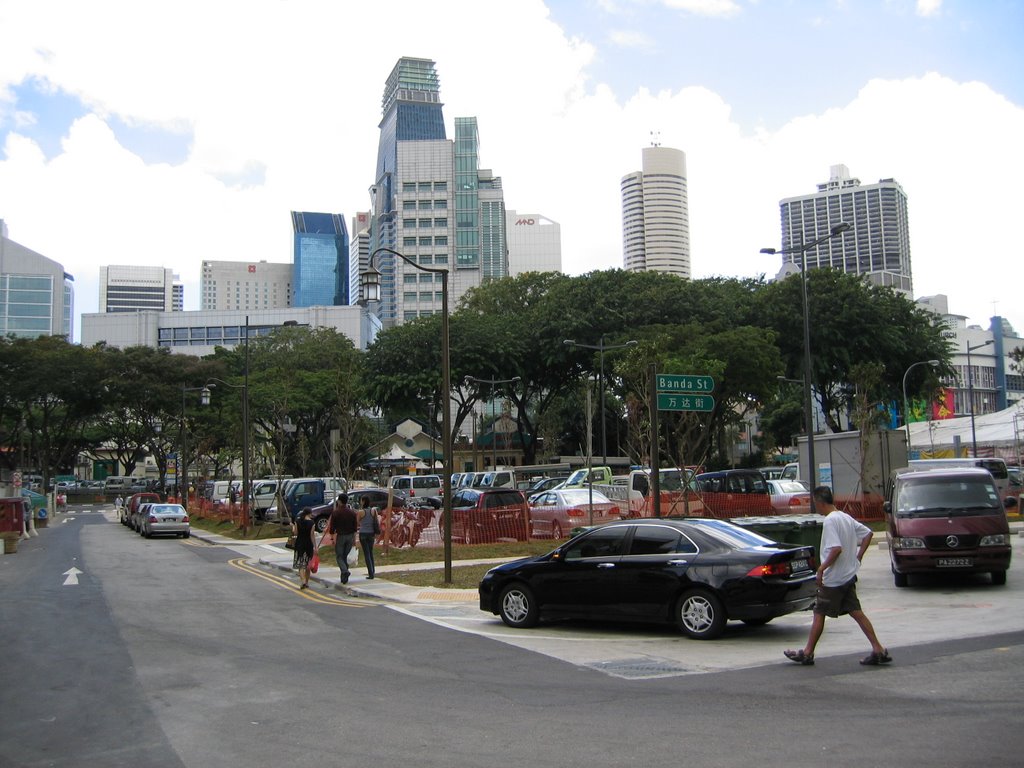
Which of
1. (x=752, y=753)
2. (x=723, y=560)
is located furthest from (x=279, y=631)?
(x=752, y=753)

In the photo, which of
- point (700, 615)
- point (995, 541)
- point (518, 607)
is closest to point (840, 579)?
point (700, 615)

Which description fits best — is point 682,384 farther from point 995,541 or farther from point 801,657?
point 801,657

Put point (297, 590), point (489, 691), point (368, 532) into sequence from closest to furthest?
point (489, 691), point (297, 590), point (368, 532)

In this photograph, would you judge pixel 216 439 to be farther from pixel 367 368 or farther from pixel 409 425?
pixel 409 425

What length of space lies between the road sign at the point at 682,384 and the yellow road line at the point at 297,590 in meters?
7.03

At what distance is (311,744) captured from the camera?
718 centimetres

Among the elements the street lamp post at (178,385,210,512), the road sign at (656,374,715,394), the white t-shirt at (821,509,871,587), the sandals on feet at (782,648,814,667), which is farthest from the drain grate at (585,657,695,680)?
the street lamp post at (178,385,210,512)

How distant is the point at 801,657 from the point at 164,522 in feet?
107

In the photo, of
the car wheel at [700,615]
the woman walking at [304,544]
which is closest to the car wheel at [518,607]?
the car wheel at [700,615]

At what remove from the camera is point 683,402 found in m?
19.2

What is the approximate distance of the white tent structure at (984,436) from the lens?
54.5 metres

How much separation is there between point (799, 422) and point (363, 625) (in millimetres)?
72689

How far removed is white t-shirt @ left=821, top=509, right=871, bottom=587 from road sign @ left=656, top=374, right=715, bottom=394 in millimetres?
9467

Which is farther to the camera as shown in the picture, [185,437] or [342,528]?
[185,437]
